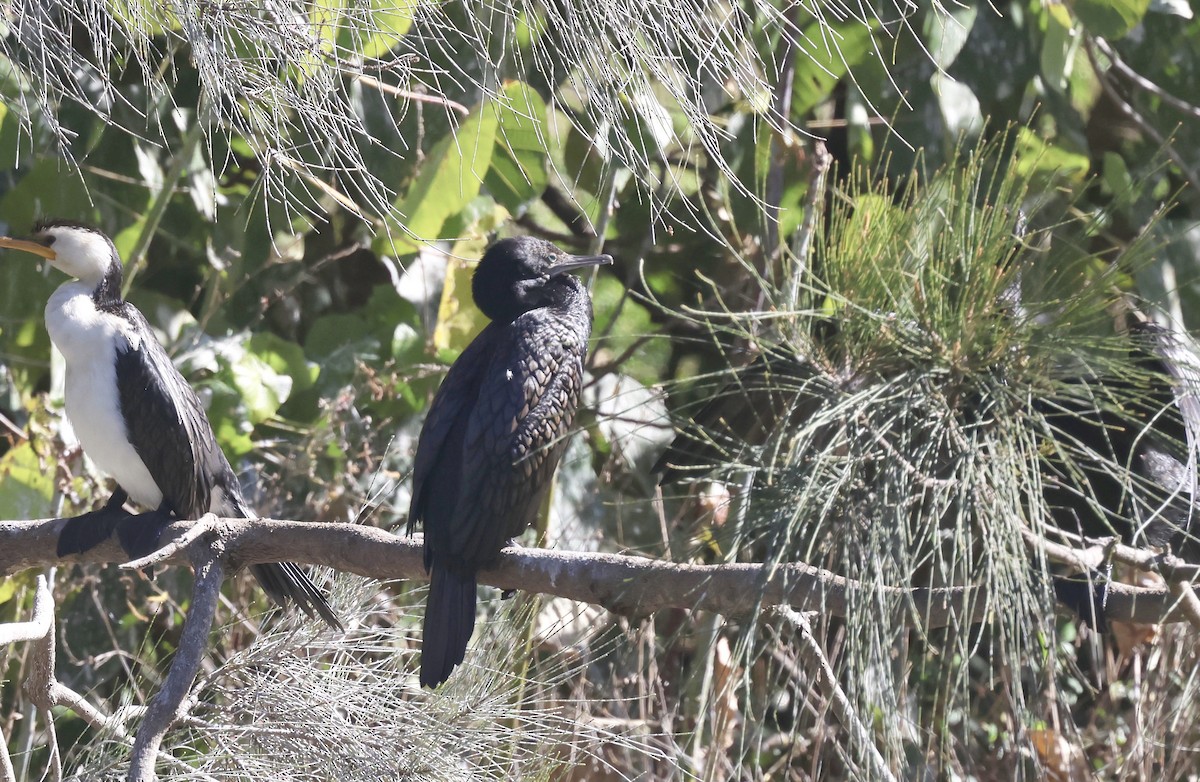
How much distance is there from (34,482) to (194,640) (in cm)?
96

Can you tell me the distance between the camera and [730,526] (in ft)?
3.50

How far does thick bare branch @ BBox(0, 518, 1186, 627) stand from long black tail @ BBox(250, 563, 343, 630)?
0.11m

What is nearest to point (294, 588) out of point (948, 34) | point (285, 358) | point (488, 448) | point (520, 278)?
point (488, 448)

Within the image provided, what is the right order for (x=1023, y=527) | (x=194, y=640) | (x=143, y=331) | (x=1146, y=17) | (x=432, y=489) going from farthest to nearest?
(x=1146, y=17)
(x=143, y=331)
(x=432, y=489)
(x=194, y=640)
(x=1023, y=527)

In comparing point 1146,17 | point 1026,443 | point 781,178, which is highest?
point 1146,17

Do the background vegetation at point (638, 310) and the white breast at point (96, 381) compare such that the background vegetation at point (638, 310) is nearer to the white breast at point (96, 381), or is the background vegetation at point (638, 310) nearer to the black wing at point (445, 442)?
the black wing at point (445, 442)

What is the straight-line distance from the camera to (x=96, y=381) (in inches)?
66.2

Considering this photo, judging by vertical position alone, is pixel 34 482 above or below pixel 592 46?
→ below

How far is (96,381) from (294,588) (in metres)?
0.46

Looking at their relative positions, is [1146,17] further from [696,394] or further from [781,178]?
[696,394]

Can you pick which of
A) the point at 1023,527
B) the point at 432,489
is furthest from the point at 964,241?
the point at 432,489

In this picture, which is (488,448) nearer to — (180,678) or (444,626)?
(444,626)

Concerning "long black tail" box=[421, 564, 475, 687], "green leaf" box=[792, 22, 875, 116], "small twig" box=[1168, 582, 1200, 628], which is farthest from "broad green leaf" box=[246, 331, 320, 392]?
"small twig" box=[1168, 582, 1200, 628]

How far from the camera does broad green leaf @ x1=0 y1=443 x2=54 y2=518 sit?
199 centimetres
